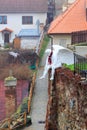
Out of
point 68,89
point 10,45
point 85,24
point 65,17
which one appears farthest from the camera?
point 10,45

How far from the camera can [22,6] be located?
5509cm

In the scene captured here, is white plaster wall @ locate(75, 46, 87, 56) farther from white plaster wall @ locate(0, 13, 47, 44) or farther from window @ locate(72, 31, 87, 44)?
white plaster wall @ locate(0, 13, 47, 44)

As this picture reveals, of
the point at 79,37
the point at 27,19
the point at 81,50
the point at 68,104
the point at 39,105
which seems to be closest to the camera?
the point at 68,104

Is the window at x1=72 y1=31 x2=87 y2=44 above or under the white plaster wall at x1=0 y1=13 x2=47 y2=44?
under

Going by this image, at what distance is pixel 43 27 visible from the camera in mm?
51156

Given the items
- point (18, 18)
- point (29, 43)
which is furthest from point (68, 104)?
point (18, 18)

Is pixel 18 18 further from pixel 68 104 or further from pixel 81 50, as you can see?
pixel 68 104

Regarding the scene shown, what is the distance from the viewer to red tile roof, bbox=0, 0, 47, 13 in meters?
54.4

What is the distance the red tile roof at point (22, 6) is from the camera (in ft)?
178

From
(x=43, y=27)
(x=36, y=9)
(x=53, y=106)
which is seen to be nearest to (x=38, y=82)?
(x=53, y=106)

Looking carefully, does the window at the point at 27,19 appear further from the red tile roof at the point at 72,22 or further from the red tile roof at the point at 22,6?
the red tile roof at the point at 72,22

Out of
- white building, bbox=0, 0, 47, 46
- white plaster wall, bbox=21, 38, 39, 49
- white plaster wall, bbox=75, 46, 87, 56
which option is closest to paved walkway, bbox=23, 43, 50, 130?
white plaster wall, bbox=75, 46, 87, 56

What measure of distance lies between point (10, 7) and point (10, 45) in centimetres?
956

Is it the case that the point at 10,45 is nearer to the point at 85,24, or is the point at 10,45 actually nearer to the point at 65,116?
the point at 85,24
